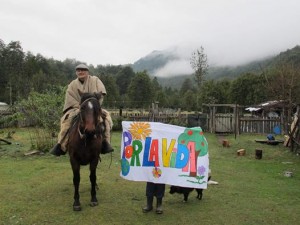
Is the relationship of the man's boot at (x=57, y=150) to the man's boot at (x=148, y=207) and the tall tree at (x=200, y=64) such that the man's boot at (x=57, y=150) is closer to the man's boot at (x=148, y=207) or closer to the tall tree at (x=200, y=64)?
the man's boot at (x=148, y=207)

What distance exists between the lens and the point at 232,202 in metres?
6.62

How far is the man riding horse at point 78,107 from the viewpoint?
22.0 ft

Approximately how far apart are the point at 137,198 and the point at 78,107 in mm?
2145

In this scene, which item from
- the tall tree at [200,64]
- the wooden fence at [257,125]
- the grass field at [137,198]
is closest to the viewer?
the grass field at [137,198]

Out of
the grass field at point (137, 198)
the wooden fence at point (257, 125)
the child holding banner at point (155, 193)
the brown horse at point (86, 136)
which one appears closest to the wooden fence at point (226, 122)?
the wooden fence at point (257, 125)

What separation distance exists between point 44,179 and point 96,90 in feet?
10.5

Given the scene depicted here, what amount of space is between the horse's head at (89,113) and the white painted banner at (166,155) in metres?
0.86

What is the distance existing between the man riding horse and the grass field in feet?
3.39

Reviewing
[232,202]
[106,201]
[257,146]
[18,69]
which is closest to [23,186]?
[106,201]

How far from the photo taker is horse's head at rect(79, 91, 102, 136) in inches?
219

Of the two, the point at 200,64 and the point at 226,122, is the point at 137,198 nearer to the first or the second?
the point at 226,122

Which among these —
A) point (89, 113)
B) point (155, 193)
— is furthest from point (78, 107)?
point (155, 193)

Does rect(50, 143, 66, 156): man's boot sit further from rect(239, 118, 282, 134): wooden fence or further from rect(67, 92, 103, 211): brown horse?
rect(239, 118, 282, 134): wooden fence

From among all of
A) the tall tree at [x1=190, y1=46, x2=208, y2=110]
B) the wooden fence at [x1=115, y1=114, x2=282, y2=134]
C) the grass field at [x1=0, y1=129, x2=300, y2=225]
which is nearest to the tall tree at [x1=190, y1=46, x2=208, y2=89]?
the tall tree at [x1=190, y1=46, x2=208, y2=110]
